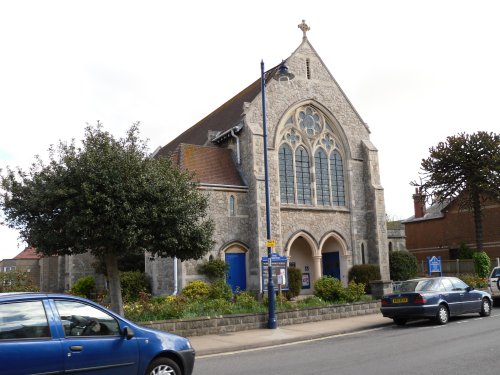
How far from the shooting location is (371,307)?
61.6 ft

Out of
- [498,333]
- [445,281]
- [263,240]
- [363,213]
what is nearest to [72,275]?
[263,240]

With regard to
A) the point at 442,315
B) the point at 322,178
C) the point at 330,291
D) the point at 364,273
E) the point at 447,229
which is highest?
the point at 322,178

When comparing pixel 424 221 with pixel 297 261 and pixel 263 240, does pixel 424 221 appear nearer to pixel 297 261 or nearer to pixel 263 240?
pixel 297 261

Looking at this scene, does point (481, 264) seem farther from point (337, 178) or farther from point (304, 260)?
point (304, 260)

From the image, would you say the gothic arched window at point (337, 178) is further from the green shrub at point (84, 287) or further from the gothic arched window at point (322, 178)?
the green shrub at point (84, 287)

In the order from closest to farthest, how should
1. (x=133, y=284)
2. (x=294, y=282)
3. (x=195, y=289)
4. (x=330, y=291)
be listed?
1. (x=330, y=291)
2. (x=195, y=289)
3. (x=133, y=284)
4. (x=294, y=282)

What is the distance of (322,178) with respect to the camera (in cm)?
3006

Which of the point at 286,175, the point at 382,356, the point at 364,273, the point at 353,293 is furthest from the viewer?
the point at 364,273

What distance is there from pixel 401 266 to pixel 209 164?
1359 centimetres

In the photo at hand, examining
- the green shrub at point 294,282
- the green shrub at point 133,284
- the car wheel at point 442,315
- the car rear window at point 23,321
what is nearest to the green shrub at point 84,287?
the green shrub at point 133,284

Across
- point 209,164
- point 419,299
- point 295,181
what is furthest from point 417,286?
point 209,164

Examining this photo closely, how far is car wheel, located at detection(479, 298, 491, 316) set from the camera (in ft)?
55.2

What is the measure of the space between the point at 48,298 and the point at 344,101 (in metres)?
27.1

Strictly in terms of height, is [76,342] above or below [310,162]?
below
